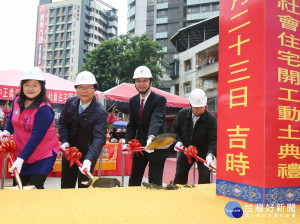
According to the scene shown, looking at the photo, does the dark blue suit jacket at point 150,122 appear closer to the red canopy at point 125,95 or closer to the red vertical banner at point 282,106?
the red vertical banner at point 282,106

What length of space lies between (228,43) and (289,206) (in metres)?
0.83

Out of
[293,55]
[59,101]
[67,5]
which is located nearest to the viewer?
[293,55]

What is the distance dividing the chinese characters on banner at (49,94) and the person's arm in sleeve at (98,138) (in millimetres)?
4136

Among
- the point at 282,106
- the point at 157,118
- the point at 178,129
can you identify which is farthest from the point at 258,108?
the point at 178,129

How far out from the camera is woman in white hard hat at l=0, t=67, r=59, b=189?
6.26ft

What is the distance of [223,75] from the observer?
4.56 feet

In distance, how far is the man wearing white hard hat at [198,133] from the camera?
2693mm

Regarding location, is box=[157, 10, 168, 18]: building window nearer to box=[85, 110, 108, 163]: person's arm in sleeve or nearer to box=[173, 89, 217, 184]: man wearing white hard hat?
box=[173, 89, 217, 184]: man wearing white hard hat

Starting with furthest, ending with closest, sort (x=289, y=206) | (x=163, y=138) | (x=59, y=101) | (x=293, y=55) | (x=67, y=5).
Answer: (x=67, y=5)
(x=59, y=101)
(x=163, y=138)
(x=293, y=55)
(x=289, y=206)

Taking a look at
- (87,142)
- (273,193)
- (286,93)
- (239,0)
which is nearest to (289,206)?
(273,193)

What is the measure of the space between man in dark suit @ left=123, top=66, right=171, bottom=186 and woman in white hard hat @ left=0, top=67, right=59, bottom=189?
80 centimetres

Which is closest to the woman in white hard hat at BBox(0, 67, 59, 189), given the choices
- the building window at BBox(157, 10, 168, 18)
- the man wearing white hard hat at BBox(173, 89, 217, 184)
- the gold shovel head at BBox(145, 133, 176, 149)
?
the gold shovel head at BBox(145, 133, 176, 149)

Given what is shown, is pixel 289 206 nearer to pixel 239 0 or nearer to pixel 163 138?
pixel 163 138

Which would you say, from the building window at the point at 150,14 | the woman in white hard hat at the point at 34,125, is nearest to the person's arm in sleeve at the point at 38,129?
the woman in white hard hat at the point at 34,125
